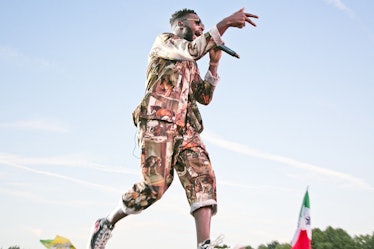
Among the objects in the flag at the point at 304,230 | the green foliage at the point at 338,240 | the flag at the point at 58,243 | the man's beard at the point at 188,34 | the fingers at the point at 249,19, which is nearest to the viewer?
the fingers at the point at 249,19

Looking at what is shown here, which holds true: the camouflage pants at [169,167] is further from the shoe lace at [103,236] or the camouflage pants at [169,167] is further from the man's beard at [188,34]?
the man's beard at [188,34]

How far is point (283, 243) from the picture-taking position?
53.5m

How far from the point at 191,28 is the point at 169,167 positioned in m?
1.42

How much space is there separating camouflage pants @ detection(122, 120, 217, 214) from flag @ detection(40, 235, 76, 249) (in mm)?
761

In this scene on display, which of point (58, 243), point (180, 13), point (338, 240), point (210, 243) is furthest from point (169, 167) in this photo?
point (338, 240)

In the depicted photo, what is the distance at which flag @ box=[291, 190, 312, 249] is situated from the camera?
1192 centimetres

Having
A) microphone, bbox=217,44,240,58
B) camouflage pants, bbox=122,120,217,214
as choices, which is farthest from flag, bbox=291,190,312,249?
microphone, bbox=217,44,240,58

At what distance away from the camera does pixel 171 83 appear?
509cm

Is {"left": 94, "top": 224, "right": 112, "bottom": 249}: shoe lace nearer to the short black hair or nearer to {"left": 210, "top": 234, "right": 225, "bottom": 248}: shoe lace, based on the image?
{"left": 210, "top": 234, "right": 225, "bottom": 248}: shoe lace

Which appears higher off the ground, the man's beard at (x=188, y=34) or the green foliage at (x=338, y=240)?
the green foliage at (x=338, y=240)

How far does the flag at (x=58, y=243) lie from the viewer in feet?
17.1

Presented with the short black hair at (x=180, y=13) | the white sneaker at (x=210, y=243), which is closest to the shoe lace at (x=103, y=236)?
the white sneaker at (x=210, y=243)

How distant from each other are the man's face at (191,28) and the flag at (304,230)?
304 inches

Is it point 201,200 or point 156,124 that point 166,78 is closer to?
point 156,124
